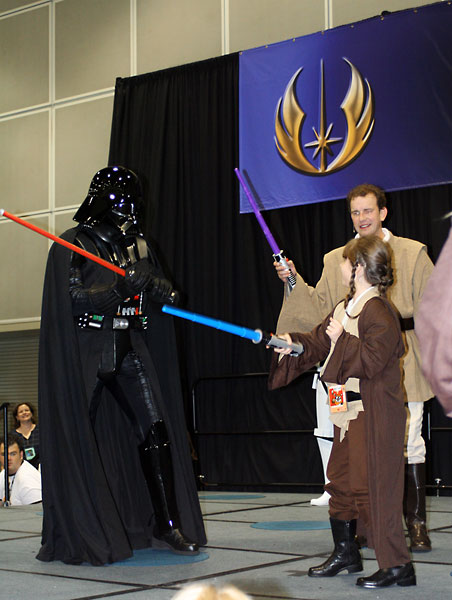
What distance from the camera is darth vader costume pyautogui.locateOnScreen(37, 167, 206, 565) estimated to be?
11.6ft

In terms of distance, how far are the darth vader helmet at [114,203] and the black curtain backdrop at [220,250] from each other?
3520 millimetres

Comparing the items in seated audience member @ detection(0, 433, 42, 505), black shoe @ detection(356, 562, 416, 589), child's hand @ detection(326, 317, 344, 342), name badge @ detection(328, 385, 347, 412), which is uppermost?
child's hand @ detection(326, 317, 344, 342)

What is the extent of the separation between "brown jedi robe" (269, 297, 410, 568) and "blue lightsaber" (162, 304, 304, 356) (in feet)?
0.66

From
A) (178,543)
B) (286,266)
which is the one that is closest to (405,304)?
(286,266)

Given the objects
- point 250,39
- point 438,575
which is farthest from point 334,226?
point 438,575

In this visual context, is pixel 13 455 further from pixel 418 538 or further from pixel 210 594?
pixel 210 594

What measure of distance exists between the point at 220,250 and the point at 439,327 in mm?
6705

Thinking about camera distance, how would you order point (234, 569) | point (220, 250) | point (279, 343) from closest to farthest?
point (279, 343) < point (234, 569) < point (220, 250)

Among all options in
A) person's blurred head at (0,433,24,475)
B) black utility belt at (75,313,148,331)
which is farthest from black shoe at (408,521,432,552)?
person's blurred head at (0,433,24,475)

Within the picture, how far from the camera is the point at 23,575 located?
3258mm

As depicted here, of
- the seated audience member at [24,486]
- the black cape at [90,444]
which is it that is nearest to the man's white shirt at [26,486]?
the seated audience member at [24,486]

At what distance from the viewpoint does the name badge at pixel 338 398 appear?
315 cm

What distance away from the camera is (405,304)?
391 cm

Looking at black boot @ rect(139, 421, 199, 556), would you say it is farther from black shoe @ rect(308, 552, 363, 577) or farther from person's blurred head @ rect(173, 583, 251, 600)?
person's blurred head @ rect(173, 583, 251, 600)
